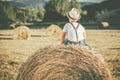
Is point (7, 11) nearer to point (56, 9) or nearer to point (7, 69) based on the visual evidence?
point (56, 9)

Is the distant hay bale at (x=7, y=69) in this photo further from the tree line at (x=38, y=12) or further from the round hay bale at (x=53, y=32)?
the tree line at (x=38, y=12)

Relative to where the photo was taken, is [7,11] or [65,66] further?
[7,11]

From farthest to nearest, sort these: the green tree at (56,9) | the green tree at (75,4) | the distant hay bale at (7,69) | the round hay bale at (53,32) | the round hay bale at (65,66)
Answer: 1. the green tree at (75,4)
2. the green tree at (56,9)
3. the round hay bale at (53,32)
4. the distant hay bale at (7,69)
5. the round hay bale at (65,66)

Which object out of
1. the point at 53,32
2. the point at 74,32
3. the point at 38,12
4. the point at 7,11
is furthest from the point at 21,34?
the point at 38,12

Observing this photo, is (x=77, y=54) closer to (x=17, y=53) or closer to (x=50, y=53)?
(x=50, y=53)

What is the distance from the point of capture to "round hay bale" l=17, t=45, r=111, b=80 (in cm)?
711

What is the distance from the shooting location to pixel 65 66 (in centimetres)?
720

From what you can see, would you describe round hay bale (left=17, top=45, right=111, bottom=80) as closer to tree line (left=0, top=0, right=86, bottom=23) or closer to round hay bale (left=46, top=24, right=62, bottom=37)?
round hay bale (left=46, top=24, right=62, bottom=37)

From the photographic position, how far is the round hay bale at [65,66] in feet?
23.3

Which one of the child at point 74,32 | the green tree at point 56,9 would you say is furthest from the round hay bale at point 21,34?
the green tree at point 56,9

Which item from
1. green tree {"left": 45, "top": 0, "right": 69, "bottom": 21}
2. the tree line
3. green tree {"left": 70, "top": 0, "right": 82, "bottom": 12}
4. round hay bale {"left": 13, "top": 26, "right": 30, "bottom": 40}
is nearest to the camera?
round hay bale {"left": 13, "top": 26, "right": 30, "bottom": 40}

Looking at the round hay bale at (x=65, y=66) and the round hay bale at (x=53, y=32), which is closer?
the round hay bale at (x=65, y=66)

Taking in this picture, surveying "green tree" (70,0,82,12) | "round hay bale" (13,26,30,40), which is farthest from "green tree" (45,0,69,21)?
"round hay bale" (13,26,30,40)

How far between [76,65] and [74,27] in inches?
50.7
